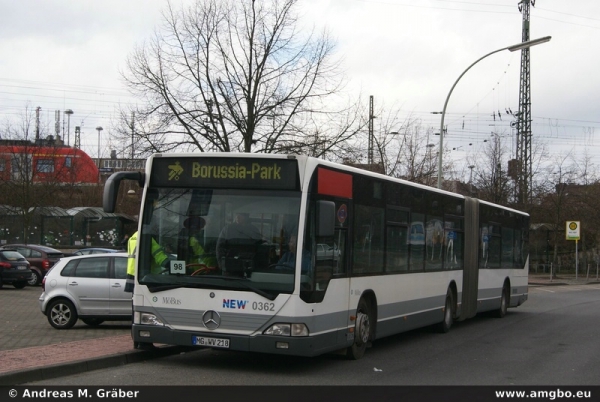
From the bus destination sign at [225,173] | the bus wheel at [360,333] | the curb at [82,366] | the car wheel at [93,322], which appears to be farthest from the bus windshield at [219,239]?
the car wheel at [93,322]

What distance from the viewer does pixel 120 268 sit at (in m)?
15.3

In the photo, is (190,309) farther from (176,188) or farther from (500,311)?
(500,311)

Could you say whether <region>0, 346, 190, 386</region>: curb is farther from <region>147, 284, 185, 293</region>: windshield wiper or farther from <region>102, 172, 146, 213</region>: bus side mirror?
<region>102, 172, 146, 213</region>: bus side mirror

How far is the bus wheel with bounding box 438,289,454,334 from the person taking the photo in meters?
16.6

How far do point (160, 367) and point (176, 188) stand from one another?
2442 mm

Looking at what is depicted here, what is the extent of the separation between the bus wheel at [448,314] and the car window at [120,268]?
658 centimetres

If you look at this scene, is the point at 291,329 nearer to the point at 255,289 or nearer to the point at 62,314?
the point at 255,289

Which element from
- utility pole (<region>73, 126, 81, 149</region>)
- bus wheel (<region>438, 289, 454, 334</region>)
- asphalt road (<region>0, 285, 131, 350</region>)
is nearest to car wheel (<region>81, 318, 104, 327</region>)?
asphalt road (<region>0, 285, 131, 350</region>)

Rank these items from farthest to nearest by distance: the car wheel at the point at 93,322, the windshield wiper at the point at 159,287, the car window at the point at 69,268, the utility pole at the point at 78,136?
the utility pole at the point at 78,136 < the car wheel at the point at 93,322 < the car window at the point at 69,268 < the windshield wiper at the point at 159,287

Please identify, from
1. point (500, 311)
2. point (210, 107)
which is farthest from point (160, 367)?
point (210, 107)

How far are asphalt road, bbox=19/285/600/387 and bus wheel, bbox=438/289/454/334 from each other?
0.22 m

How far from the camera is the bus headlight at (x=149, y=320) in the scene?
10.6m

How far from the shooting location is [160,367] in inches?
422

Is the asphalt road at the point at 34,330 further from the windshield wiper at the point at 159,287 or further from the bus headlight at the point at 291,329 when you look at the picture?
the bus headlight at the point at 291,329
